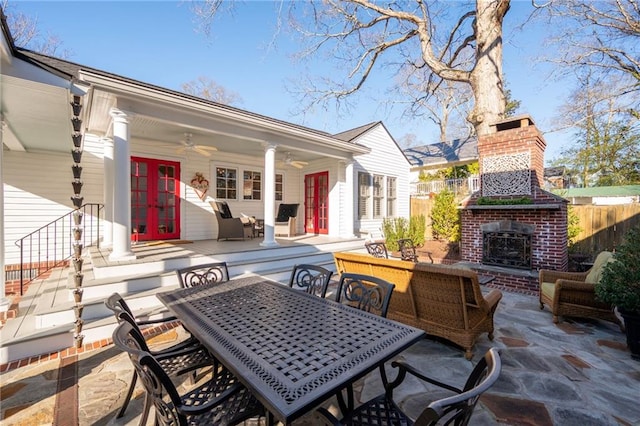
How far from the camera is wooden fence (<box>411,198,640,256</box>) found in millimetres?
7102

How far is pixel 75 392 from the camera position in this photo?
2299 mm

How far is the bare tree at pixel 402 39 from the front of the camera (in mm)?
7039

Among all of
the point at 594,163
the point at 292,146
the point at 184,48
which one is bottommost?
the point at 292,146

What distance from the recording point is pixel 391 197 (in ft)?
33.2

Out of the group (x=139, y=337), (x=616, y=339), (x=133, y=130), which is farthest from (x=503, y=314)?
(x=133, y=130)

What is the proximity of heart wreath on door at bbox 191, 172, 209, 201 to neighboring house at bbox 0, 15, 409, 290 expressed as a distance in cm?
2

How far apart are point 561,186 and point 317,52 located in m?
18.4

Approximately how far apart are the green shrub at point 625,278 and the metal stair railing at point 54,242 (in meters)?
7.89

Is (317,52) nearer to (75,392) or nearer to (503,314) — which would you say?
(503,314)

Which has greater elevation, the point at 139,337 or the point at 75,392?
the point at 139,337

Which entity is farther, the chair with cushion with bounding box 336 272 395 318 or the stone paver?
the chair with cushion with bounding box 336 272 395 318

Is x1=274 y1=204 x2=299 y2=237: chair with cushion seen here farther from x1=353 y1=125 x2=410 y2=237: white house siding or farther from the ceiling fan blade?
the ceiling fan blade

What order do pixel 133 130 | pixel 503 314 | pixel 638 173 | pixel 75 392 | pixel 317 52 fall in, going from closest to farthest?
pixel 75 392 < pixel 503 314 < pixel 133 130 < pixel 317 52 < pixel 638 173

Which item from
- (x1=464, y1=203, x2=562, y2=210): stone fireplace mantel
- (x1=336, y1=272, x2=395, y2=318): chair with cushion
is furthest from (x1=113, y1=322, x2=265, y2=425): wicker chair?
(x1=464, y1=203, x2=562, y2=210): stone fireplace mantel
